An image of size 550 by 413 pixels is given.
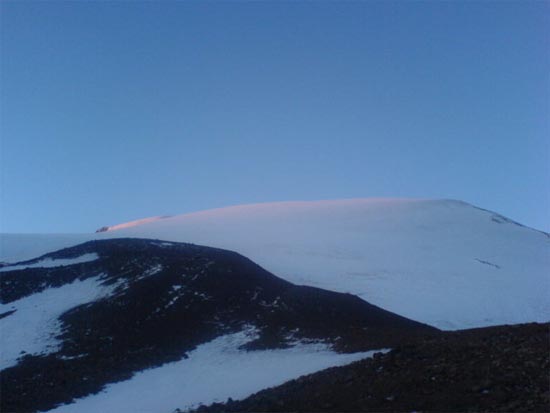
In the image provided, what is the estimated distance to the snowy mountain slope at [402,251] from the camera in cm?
3809

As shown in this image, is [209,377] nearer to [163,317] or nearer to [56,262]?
[163,317]

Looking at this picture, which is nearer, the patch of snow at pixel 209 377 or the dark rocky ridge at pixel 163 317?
the patch of snow at pixel 209 377

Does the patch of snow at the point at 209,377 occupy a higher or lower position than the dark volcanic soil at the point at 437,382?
lower

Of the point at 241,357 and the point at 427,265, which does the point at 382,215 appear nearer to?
the point at 427,265

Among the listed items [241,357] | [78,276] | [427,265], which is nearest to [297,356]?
[241,357]

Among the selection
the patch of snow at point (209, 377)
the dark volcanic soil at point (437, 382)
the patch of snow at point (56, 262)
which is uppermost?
the patch of snow at point (56, 262)

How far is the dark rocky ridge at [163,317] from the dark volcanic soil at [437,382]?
4900 millimetres

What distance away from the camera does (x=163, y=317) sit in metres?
32.5

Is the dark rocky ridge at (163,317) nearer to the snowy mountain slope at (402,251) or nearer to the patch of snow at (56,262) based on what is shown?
the patch of snow at (56,262)

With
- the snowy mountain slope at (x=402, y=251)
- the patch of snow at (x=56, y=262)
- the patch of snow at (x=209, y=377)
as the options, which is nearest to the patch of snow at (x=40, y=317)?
the patch of snow at (x=56, y=262)

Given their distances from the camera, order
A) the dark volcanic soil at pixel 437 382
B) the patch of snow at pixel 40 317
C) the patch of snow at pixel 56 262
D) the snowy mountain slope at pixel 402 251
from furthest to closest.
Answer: the patch of snow at pixel 56 262, the snowy mountain slope at pixel 402 251, the patch of snow at pixel 40 317, the dark volcanic soil at pixel 437 382

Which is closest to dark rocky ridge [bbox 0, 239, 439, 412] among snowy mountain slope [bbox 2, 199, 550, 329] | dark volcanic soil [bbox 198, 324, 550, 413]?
snowy mountain slope [bbox 2, 199, 550, 329]

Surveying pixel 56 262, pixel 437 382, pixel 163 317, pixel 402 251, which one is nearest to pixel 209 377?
pixel 163 317

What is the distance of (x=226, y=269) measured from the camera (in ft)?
129
